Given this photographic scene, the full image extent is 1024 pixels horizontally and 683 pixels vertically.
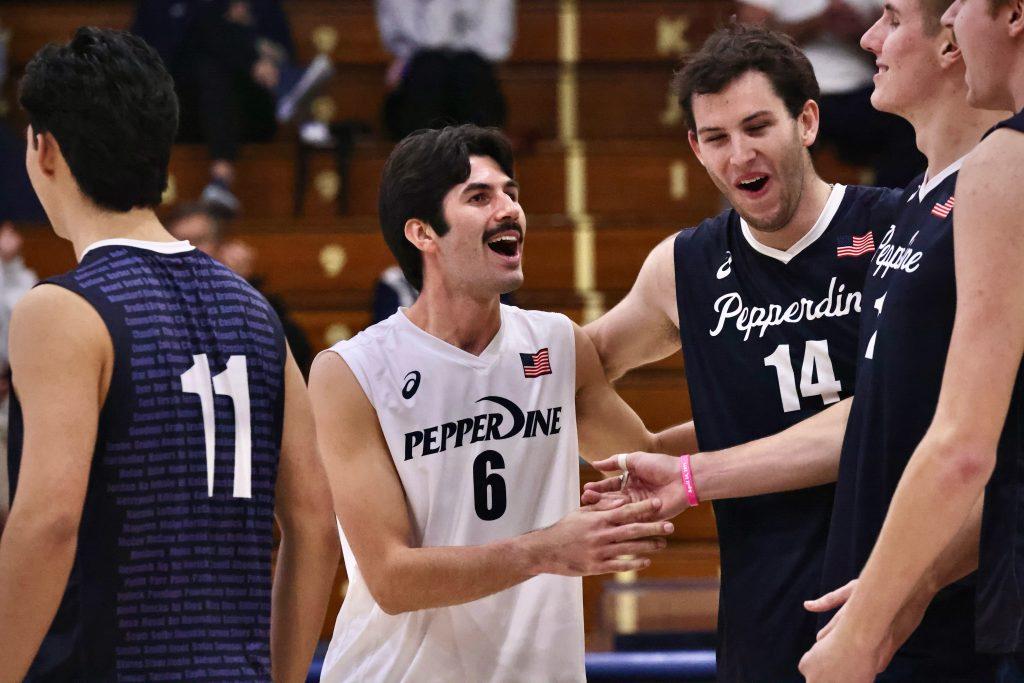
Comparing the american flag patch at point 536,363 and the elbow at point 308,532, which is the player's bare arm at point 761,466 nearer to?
the american flag patch at point 536,363

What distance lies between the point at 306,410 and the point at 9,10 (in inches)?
314

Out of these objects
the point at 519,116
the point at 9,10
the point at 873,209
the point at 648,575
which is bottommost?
the point at 648,575

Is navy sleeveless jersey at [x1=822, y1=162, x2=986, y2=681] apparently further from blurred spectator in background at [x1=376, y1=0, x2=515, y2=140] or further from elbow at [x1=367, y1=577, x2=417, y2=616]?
blurred spectator in background at [x1=376, y1=0, x2=515, y2=140]

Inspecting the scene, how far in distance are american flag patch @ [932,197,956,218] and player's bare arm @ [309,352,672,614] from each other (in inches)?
35.8

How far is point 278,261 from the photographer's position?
27.9 feet

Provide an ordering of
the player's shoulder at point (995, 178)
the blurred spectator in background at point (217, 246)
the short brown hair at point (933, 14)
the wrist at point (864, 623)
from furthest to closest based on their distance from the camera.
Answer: the blurred spectator in background at point (217, 246)
the short brown hair at point (933, 14)
the wrist at point (864, 623)
the player's shoulder at point (995, 178)

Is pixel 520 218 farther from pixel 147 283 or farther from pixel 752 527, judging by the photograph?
pixel 147 283

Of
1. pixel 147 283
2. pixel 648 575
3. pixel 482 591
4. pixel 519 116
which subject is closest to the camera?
pixel 147 283

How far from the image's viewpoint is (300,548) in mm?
2801

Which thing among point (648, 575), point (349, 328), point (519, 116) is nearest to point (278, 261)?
point (349, 328)

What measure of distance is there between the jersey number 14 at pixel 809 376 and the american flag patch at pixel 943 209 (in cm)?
69

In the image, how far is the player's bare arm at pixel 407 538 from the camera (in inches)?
119

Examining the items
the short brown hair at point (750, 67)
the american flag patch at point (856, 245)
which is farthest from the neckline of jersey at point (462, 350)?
the american flag patch at point (856, 245)

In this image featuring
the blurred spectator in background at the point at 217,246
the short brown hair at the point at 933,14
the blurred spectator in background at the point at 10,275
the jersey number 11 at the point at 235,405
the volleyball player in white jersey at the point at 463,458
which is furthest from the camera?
the blurred spectator in background at the point at 10,275
